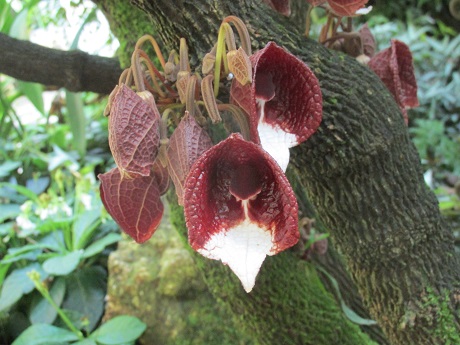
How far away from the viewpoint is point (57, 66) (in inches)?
40.2

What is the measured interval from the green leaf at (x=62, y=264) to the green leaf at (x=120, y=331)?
0.93 feet

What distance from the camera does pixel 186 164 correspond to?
0.57m

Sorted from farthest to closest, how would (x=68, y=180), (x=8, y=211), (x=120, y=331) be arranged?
1. (x=68, y=180)
2. (x=8, y=211)
3. (x=120, y=331)

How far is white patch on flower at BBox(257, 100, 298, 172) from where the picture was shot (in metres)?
0.59

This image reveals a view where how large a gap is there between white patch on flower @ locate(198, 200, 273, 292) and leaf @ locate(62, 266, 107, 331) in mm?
1602

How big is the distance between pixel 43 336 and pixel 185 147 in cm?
139

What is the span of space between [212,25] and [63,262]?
146cm

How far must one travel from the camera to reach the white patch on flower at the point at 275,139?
0.59m

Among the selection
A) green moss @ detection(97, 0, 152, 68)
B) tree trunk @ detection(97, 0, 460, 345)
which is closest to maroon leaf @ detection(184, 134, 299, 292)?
tree trunk @ detection(97, 0, 460, 345)

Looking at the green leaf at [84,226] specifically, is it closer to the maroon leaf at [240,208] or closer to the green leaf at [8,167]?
the green leaf at [8,167]

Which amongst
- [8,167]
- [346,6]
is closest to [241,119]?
[346,6]

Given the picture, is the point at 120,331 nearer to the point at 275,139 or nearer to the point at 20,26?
the point at 275,139

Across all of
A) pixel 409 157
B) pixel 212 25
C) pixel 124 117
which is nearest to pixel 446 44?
pixel 409 157

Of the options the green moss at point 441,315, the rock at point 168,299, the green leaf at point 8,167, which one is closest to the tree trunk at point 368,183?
the green moss at point 441,315
